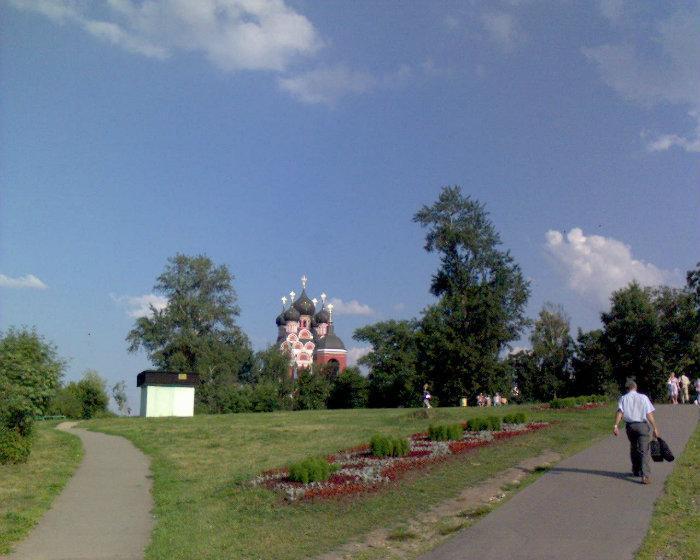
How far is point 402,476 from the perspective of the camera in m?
13.7

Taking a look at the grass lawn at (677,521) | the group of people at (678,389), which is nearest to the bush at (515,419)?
the grass lawn at (677,521)

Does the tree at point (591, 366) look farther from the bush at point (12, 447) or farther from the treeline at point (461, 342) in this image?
the bush at point (12, 447)

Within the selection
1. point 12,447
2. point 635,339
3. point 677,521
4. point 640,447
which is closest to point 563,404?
point 640,447

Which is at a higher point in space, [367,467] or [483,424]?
[483,424]

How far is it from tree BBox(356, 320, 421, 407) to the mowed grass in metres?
38.4

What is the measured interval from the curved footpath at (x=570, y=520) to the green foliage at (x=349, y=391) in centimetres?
5906

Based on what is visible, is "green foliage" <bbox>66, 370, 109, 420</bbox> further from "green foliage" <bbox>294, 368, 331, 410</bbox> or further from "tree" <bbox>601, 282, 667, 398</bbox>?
"tree" <bbox>601, 282, 667, 398</bbox>

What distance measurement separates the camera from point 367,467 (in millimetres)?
14773

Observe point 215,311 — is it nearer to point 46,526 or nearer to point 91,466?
point 91,466

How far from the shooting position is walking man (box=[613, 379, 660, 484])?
472 inches

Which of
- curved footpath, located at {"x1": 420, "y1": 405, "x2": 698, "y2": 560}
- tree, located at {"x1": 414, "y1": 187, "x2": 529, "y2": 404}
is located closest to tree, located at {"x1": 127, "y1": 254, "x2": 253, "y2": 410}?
tree, located at {"x1": 414, "y1": 187, "x2": 529, "y2": 404}

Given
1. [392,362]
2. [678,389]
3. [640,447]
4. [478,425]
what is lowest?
[640,447]

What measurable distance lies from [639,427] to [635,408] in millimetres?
384

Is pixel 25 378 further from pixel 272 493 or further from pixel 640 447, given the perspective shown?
pixel 640 447
